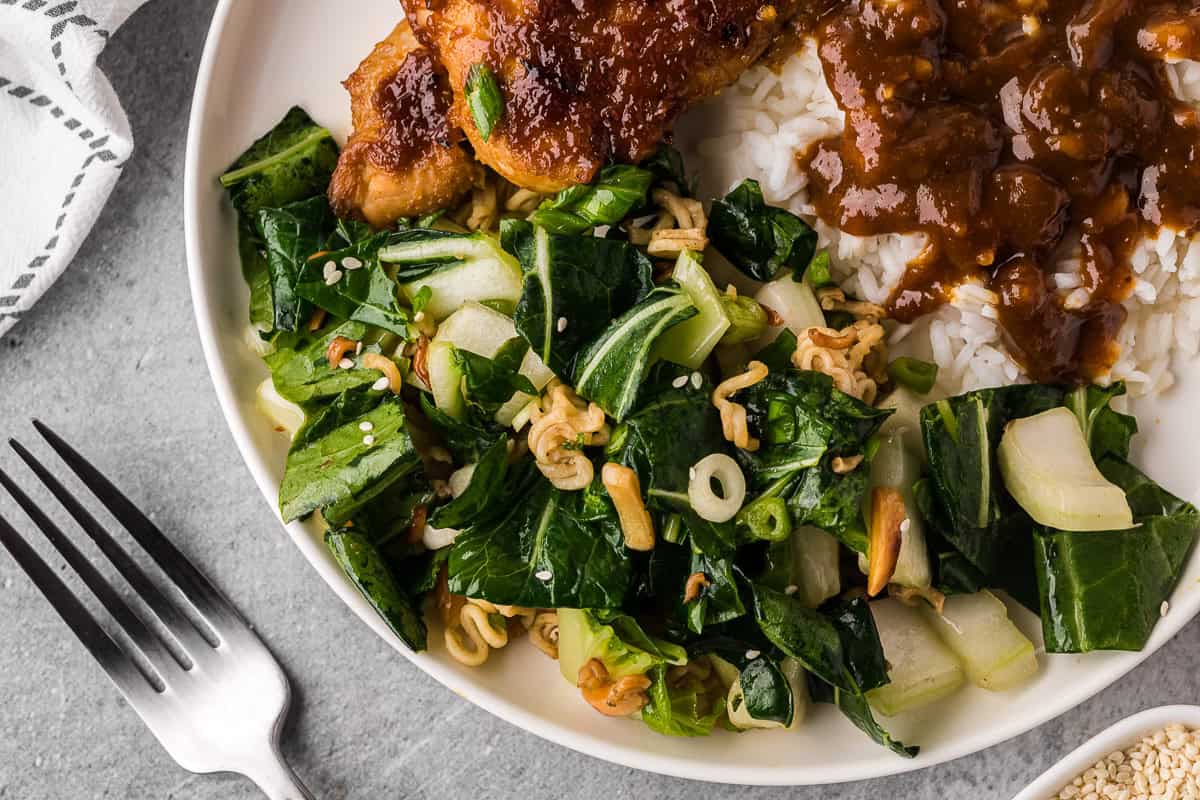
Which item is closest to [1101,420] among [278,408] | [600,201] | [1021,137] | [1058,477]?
[1058,477]

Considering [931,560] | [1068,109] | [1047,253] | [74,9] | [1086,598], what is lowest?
[1086,598]

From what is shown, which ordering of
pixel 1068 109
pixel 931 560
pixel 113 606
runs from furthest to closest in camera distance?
pixel 113 606 → pixel 931 560 → pixel 1068 109

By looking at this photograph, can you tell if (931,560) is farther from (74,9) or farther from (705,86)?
(74,9)

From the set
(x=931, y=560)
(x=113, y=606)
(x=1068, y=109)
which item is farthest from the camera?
(x=113, y=606)

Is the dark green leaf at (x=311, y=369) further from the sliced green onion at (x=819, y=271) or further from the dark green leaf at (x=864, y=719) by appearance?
the dark green leaf at (x=864, y=719)

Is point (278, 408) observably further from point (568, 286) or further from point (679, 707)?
point (679, 707)

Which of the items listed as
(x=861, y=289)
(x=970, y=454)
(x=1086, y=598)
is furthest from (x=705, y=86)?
(x=1086, y=598)

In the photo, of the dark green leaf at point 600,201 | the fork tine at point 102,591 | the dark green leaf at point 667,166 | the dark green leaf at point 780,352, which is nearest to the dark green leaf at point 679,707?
the dark green leaf at point 780,352

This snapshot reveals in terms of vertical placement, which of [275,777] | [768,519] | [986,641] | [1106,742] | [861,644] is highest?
[768,519]
